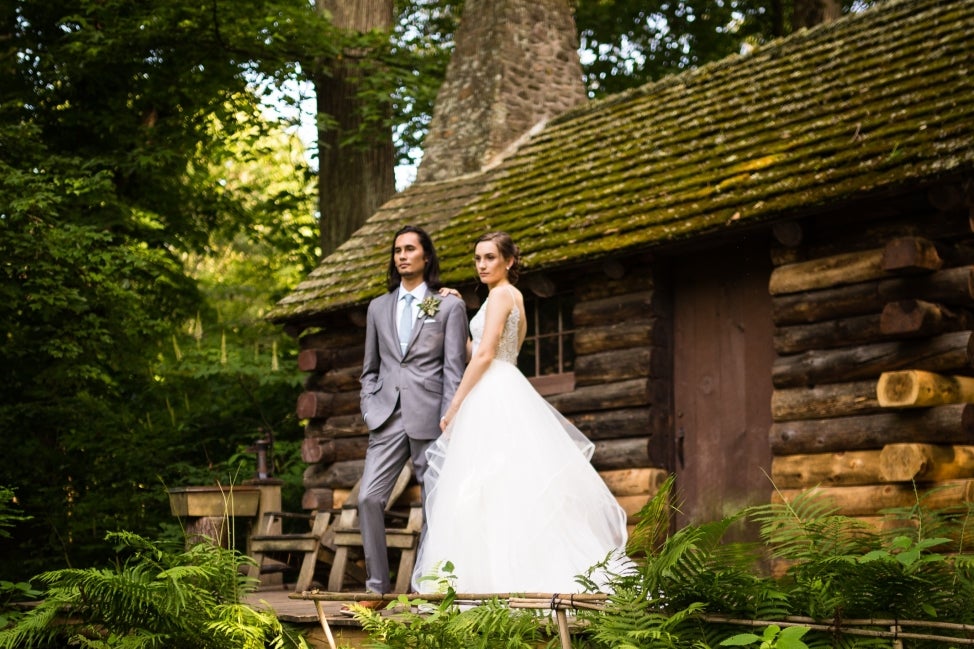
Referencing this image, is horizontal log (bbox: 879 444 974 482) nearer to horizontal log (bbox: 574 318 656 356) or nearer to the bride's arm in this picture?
horizontal log (bbox: 574 318 656 356)

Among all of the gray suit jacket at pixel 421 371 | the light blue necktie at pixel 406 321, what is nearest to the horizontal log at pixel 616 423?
the gray suit jacket at pixel 421 371

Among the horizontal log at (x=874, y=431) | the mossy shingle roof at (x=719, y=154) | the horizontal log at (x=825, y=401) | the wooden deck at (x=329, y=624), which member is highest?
the mossy shingle roof at (x=719, y=154)

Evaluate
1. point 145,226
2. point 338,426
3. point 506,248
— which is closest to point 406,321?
point 506,248

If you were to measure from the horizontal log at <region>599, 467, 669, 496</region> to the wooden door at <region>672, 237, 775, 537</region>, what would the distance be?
241mm

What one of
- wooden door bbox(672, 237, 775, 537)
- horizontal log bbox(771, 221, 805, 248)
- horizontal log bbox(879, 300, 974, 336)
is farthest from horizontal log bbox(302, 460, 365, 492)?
horizontal log bbox(879, 300, 974, 336)

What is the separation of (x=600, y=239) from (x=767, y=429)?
197 cm

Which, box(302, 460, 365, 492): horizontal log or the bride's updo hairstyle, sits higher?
the bride's updo hairstyle

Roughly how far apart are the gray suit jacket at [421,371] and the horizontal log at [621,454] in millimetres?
2424

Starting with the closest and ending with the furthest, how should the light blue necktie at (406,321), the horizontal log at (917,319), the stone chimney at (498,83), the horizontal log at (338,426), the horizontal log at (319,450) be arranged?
1. the light blue necktie at (406,321)
2. the horizontal log at (917,319)
3. the horizontal log at (338,426)
4. the horizontal log at (319,450)
5. the stone chimney at (498,83)

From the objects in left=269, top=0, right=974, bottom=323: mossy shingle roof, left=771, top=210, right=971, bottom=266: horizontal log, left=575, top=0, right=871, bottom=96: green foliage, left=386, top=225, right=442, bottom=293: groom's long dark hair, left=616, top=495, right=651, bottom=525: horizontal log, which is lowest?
left=616, top=495, right=651, bottom=525: horizontal log

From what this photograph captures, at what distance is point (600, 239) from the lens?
8.88m

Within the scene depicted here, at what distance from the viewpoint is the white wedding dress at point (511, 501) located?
580 centimetres

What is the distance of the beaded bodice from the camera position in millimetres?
6547

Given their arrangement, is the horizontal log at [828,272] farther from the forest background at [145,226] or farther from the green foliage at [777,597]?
the forest background at [145,226]
